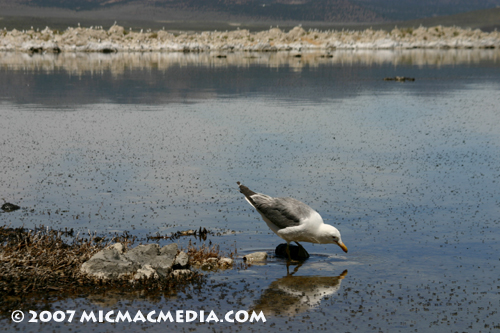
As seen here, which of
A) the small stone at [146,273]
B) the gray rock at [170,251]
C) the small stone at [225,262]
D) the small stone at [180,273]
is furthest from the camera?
the small stone at [225,262]

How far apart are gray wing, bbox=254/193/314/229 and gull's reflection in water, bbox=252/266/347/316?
1004 mm

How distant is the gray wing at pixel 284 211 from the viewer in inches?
442

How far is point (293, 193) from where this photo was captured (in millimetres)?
16078

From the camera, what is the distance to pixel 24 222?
13.4 meters

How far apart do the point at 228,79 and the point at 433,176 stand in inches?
1660

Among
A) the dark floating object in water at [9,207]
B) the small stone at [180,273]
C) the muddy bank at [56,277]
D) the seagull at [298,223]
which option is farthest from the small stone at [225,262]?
the dark floating object in water at [9,207]

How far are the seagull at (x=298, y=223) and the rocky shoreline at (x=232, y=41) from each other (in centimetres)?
14717

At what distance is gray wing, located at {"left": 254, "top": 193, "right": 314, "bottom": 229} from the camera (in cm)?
1123

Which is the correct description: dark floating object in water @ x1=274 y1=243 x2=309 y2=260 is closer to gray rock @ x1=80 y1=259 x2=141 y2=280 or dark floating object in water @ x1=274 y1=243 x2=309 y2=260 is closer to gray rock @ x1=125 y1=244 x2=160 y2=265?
gray rock @ x1=125 y1=244 x2=160 y2=265

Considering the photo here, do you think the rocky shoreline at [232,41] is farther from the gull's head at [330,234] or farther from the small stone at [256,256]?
the gull's head at [330,234]

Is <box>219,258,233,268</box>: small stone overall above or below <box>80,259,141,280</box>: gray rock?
below

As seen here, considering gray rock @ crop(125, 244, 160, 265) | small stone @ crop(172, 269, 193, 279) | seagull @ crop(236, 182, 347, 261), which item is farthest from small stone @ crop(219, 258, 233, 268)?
gray rock @ crop(125, 244, 160, 265)

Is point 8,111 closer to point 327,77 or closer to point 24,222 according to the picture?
point 24,222

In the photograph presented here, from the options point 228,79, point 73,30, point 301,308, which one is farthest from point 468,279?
point 73,30
